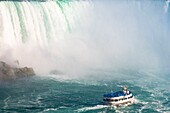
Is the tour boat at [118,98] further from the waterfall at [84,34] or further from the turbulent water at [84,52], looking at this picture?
the waterfall at [84,34]

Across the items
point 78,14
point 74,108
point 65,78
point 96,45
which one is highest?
point 78,14

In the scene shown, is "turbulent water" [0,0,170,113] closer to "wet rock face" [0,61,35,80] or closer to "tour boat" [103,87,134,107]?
"tour boat" [103,87,134,107]

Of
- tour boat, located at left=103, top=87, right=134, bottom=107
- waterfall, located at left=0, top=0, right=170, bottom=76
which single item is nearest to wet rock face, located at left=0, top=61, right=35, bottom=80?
waterfall, located at left=0, top=0, right=170, bottom=76

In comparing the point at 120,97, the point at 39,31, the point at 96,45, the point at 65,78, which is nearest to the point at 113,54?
the point at 96,45

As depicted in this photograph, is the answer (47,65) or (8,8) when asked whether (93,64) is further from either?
(8,8)

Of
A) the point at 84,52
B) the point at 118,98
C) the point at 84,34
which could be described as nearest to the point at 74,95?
the point at 118,98

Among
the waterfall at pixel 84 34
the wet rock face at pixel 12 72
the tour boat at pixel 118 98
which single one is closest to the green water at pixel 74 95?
the tour boat at pixel 118 98
